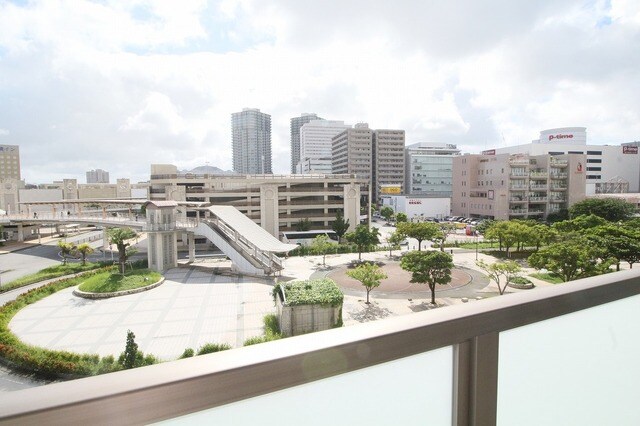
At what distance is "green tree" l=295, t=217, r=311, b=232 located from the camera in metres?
29.1

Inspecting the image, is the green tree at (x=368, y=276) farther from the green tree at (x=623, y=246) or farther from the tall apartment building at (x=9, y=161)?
the tall apartment building at (x=9, y=161)

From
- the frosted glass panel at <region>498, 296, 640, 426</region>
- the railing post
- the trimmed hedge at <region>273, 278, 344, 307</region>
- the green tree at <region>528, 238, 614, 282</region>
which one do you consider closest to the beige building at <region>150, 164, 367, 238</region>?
the trimmed hedge at <region>273, 278, 344, 307</region>

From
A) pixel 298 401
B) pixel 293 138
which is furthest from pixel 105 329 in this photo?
pixel 293 138

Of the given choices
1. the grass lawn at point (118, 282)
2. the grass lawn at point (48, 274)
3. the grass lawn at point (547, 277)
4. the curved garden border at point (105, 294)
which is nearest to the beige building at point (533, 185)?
the grass lawn at point (547, 277)

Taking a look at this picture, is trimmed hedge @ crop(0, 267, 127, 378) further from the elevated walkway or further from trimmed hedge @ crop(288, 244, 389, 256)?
trimmed hedge @ crop(288, 244, 389, 256)

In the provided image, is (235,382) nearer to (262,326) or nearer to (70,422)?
(70,422)

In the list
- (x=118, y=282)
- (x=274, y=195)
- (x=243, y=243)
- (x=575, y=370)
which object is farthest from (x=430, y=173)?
(x=575, y=370)

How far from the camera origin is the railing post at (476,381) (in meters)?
0.94

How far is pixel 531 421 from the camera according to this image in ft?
3.61

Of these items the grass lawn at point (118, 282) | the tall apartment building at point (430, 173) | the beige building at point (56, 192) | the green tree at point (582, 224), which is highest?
the tall apartment building at point (430, 173)

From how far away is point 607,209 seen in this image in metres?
32.3

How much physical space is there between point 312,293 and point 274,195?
1811cm

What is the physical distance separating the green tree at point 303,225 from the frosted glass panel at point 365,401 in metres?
28.2

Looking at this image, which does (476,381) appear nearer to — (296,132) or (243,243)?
(243,243)
